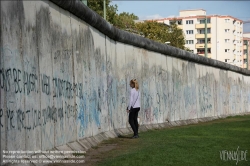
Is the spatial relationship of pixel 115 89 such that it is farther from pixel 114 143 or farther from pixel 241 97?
pixel 241 97

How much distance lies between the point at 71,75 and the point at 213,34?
168 m

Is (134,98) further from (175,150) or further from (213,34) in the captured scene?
(213,34)

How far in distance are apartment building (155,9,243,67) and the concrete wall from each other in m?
151

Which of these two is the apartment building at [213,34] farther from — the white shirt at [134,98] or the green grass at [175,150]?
the green grass at [175,150]

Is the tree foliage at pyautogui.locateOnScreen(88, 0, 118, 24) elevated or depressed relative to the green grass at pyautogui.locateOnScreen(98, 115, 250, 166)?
elevated

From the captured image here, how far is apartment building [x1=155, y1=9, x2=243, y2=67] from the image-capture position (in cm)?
17775

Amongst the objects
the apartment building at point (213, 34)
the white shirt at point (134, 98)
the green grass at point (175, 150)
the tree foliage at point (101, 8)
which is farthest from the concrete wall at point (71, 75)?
the apartment building at point (213, 34)

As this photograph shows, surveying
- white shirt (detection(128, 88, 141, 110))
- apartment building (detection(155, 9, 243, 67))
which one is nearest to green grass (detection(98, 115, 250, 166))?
white shirt (detection(128, 88, 141, 110))

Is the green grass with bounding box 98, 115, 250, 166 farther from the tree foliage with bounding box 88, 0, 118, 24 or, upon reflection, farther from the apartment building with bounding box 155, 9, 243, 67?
the apartment building with bounding box 155, 9, 243, 67

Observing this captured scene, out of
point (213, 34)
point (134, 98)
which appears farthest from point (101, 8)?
point (213, 34)

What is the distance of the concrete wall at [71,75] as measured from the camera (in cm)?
1014

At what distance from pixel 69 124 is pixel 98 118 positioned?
3257 millimetres

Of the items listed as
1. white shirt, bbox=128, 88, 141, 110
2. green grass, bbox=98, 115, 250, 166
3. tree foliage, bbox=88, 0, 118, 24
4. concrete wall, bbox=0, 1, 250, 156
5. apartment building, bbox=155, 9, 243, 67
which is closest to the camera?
concrete wall, bbox=0, 1, 250, 156

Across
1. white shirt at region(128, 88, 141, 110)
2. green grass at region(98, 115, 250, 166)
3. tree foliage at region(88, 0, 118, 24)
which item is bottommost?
green grass at region(98, 115, 250, 166)
